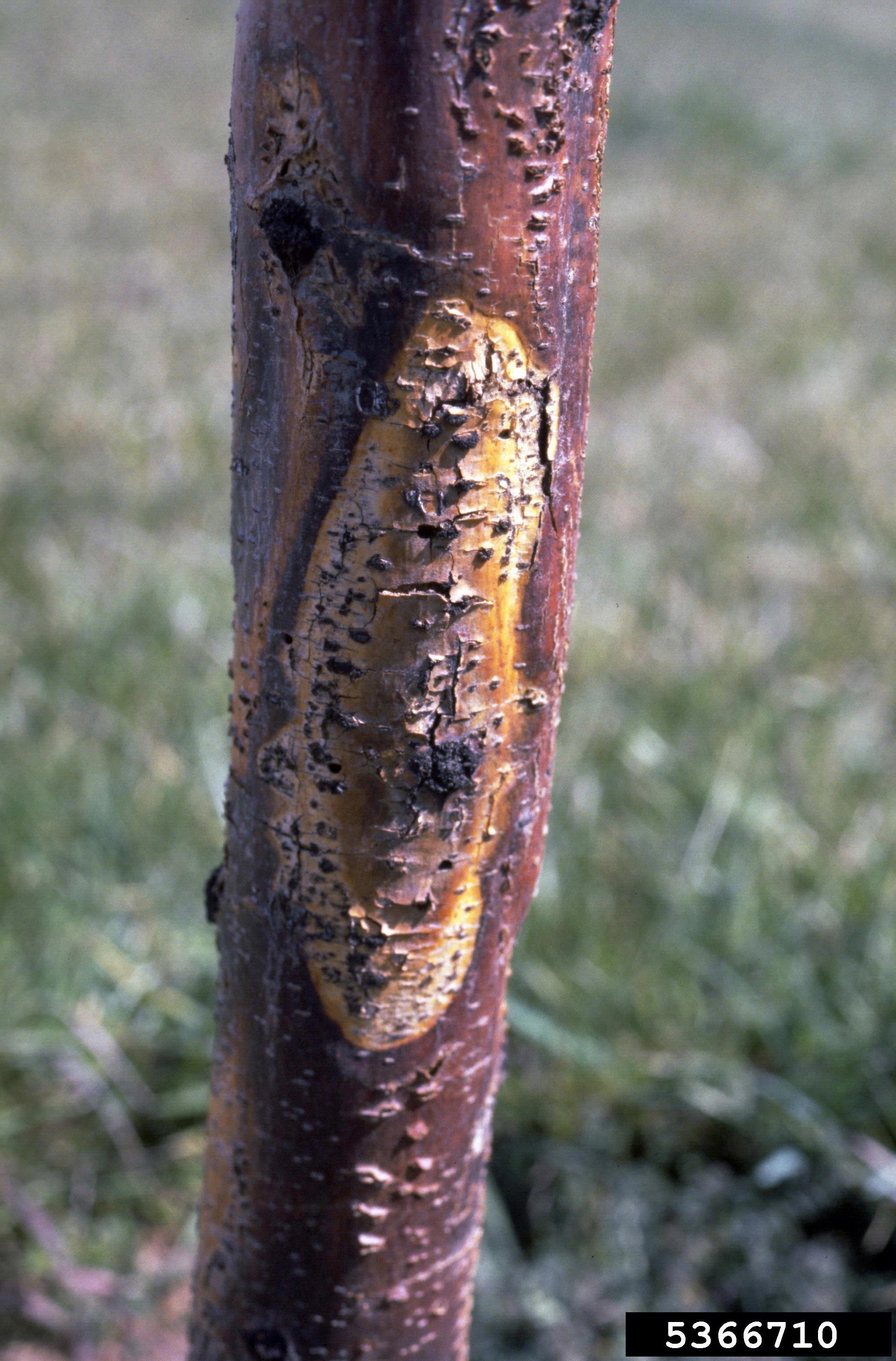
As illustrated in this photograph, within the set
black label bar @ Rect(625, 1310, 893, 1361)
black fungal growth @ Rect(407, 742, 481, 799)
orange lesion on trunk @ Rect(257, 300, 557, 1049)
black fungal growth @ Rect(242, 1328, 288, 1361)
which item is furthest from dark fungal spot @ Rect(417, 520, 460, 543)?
black label bar @ Rect(625, 1310, 893, 1361)

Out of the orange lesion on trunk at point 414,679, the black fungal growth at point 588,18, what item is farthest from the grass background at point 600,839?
the black fungal growth at point 588,18

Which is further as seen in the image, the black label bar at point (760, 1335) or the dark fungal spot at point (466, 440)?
the black label bar at point (760, 1335)

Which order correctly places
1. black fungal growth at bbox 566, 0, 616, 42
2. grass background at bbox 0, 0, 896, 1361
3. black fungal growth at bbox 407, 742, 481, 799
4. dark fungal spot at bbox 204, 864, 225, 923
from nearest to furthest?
black fungal growth at bbox 566, 0, 616, 42 → black fungal growth at bbox 407, 742, 481, 799 → dark fungal spot at bbox 204, 864, 225, 923 → grass background at bbox 0, 0, 896, 1361

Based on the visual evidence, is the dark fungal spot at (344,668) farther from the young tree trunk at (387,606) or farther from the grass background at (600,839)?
the grass background at (600,839)

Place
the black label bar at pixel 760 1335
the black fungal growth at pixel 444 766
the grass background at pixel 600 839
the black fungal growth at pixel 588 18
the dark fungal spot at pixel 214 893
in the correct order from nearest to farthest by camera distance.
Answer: the black fungal growth at pixel 588 18 < the black fungal growth at pixel 444 766 < the dark fungal spot at pixel 214 893 < the black label bar at pixel 760 1335 < the grass background at pixel 600 839

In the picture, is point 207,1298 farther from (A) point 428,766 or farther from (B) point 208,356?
(B) point 208,356

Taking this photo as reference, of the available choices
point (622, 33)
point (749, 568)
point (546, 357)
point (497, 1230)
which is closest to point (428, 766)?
point (546, 357)

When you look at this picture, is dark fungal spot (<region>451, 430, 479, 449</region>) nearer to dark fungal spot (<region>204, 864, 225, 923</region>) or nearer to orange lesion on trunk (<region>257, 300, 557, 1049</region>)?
orange lesion on trunk (<region>257, 300, 557, 1049</region>)

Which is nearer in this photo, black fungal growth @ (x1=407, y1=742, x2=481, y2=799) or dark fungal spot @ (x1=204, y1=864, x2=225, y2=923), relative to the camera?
black fungal growth @ (x1=407, y1=742, x2=481, y2=799)
